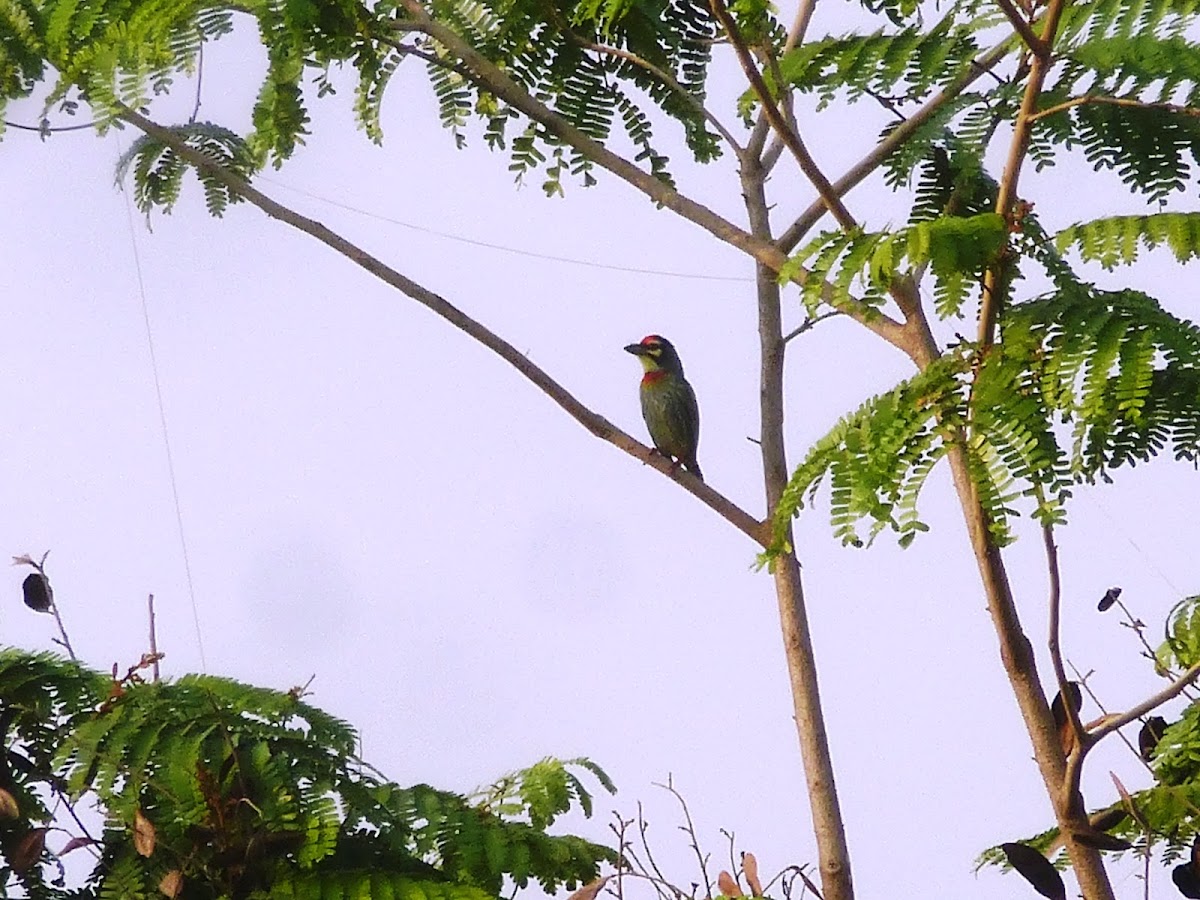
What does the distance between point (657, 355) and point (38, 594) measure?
4935mm

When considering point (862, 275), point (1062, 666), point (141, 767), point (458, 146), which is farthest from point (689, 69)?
point (141, 767)

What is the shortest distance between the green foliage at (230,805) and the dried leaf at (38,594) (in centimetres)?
11

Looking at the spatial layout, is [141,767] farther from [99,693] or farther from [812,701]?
[812,701]

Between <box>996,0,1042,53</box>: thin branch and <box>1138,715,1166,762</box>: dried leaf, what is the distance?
1429 millimetres

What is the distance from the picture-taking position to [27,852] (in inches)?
98.2

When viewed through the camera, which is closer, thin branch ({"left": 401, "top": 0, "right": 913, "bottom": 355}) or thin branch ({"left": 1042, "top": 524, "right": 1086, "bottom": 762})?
thin branch ({"left": 1042, "top": 524, "right": 1086, "bottom": 762})

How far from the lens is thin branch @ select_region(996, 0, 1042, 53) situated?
218cm

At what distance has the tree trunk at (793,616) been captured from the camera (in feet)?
10.5

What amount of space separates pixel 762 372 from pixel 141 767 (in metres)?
1.75

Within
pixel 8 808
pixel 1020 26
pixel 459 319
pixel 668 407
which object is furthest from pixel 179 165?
pixel 668 407

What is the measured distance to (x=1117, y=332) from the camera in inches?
88.2

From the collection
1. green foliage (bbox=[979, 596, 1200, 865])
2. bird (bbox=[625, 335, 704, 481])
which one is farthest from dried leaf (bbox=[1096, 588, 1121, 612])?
bird (bbox=[625, 335, 704, 481])

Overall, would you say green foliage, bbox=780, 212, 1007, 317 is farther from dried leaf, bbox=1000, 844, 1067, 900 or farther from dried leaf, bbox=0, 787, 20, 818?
dried leaf, bbox=0, 787, 20, 818

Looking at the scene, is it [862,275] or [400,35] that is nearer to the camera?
[862,275]
